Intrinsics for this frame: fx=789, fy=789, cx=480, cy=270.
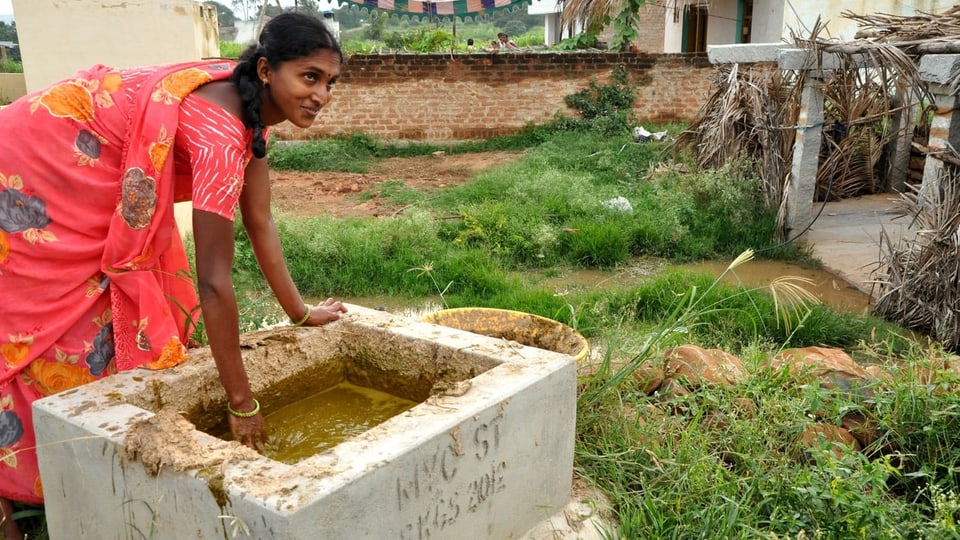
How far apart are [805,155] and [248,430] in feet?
20.4

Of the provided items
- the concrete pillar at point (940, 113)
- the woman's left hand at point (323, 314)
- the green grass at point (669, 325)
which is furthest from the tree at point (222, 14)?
the concrete pillar at point (940, 113)

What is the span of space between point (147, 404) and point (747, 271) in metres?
5.65

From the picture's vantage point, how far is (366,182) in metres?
10.0

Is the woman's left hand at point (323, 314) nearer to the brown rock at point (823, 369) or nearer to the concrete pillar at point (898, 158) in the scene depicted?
the brown rock at point (823, 369)

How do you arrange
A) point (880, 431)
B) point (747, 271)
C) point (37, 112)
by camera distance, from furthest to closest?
point (747, 271)
point (880, 431)
point (37, 112)

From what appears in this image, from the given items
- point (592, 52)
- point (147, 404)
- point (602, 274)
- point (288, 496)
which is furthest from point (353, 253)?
point (592, 52)

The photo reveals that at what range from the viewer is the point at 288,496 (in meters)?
1.66

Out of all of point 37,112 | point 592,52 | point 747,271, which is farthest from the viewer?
point 592,52

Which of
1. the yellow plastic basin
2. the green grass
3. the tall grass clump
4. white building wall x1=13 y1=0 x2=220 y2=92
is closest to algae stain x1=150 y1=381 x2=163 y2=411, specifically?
Result: the green grass

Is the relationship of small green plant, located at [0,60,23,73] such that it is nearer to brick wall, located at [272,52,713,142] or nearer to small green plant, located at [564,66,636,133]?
brick wall, located at [272,52,713,142]

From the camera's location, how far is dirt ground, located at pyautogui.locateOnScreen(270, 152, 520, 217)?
338 inches

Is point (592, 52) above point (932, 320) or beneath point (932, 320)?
above

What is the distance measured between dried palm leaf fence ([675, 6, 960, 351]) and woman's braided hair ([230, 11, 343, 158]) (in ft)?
11.7

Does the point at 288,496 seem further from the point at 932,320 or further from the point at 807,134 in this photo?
the point at 807,134
